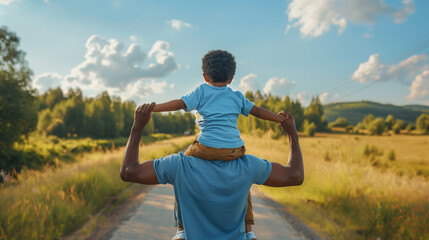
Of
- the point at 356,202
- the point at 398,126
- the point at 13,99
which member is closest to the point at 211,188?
the point at 356,202

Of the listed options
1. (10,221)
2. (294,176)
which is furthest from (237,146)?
(10,221)

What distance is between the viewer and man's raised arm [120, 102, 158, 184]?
3.83 ft

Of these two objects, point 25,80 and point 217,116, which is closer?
point 217,116

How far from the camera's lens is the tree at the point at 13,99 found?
1755 centimetres

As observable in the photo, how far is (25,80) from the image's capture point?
19.1 m

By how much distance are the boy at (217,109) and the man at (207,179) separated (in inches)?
2.5

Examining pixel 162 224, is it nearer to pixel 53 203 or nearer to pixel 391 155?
pixel 53 203

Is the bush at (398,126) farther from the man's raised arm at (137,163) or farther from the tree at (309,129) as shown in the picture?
the man's raised arm at (137,163)

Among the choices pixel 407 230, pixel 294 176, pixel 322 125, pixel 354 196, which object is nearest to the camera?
pixel 294 176

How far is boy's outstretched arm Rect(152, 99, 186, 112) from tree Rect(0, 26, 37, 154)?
20942 mm

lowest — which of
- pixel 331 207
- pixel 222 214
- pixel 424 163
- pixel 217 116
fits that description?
pixel 424 163

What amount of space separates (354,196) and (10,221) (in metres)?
A: 7.72

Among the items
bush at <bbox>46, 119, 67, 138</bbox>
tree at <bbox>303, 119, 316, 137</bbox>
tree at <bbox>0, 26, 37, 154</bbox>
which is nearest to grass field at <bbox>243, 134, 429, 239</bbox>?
tree at <bbox>0, 26, 37, 154</bbox>

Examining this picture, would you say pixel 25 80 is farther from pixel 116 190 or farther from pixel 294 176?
pixel 294 176
